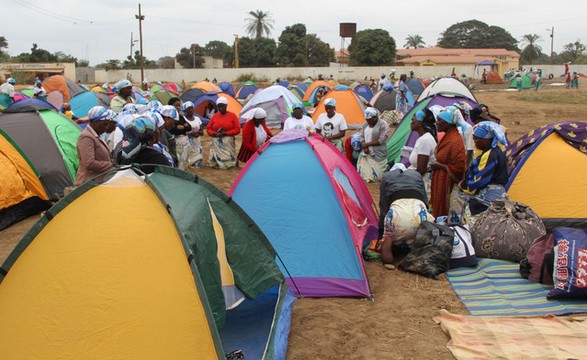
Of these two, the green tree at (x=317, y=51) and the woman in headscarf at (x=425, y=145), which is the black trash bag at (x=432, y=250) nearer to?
the woman in headscarf at (x=425, y=145)

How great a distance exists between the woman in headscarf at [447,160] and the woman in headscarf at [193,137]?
5.42m

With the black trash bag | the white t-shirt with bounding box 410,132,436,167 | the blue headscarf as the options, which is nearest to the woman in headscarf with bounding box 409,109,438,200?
the white t-shirt with bounding box 410,132,436,167

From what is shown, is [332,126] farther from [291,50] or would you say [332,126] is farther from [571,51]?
[571,51]

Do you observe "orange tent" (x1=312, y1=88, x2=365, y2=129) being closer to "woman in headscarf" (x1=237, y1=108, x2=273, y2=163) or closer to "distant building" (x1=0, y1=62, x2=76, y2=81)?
"woman in headscarf" (x1=237, y1=108, x2=273, y2=163)

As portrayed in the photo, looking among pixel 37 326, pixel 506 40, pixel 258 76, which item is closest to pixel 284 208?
pixel 37 326

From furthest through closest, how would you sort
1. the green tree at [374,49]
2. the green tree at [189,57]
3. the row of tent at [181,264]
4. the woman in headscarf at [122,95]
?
1. the green tree at [189,57]
2. the green tree at [374,49]
3. the woman in headscarf at [122,95]
4. the row of tent at [181,264]

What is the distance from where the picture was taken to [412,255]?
5992 millimetres

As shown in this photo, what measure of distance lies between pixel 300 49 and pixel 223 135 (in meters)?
50.5

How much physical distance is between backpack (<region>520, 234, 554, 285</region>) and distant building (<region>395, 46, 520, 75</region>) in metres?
53.0

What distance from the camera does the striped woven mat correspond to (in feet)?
16.0

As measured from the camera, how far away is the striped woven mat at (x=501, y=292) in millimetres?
4891

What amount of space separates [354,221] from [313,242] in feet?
1.89

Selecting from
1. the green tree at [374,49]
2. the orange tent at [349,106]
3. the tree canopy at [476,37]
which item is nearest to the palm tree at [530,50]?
the tree canopy at [476,37]

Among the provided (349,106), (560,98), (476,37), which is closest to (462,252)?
(349,106)
